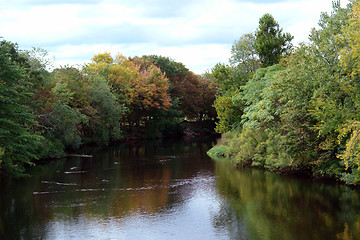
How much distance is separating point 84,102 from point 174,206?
24575 mm

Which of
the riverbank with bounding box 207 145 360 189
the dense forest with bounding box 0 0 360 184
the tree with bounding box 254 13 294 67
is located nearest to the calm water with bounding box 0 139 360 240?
the riverbank with bounding box 207 145 360 189

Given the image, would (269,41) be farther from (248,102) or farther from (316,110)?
(316,110)

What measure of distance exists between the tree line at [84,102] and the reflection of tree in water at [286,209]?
11169mm

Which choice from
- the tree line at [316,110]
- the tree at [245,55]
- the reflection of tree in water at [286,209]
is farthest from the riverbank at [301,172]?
the tree at [245,55]

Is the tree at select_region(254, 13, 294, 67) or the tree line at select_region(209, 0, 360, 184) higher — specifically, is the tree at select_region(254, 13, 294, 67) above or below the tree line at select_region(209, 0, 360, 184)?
above

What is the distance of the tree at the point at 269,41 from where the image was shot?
37188 mm

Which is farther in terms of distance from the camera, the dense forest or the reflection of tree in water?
the dense forest

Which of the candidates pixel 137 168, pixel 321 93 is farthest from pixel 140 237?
pixel 137 168

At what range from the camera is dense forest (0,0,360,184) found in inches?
754

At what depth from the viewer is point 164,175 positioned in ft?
83.7

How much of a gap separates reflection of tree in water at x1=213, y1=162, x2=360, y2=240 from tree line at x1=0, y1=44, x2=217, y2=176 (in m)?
11.2

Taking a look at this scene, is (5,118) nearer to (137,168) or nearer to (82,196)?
(82,196)

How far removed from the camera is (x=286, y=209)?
56.0 feet

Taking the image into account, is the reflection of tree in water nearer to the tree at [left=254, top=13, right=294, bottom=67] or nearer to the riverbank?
the riverbank
